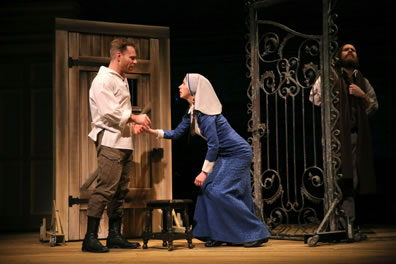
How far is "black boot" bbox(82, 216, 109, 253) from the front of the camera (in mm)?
4059

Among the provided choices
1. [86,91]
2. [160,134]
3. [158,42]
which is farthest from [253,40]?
[86,91]

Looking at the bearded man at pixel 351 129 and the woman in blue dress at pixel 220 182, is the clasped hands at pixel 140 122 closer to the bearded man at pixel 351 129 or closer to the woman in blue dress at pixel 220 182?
the woman in blue dress at pixel 220 182

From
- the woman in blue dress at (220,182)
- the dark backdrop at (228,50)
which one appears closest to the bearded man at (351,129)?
the woman in blue dress at (220,182)

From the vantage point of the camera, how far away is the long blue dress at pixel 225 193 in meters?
4.30

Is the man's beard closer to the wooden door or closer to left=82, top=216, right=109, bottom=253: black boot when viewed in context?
the wooden door

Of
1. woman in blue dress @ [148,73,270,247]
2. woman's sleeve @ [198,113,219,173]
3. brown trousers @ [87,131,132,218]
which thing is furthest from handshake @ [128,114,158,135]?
woman's sleeve @ [198,113,219,173]

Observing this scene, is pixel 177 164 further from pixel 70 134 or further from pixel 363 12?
pixel 363 12

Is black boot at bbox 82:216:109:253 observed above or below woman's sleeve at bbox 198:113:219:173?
below

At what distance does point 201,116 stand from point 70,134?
1.29 meters

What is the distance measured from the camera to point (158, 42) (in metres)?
5.25

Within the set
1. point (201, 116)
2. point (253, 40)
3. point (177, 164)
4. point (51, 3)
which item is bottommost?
point (177, 164)

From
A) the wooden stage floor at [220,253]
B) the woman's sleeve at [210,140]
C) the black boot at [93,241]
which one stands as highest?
the woman's sleeve at [210,140]

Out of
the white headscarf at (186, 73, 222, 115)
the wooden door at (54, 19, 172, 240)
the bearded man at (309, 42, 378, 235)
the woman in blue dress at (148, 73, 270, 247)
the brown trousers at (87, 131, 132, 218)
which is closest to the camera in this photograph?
the brown trousers at (87, 131, 132, 218)

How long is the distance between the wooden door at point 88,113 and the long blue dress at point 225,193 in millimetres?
830
